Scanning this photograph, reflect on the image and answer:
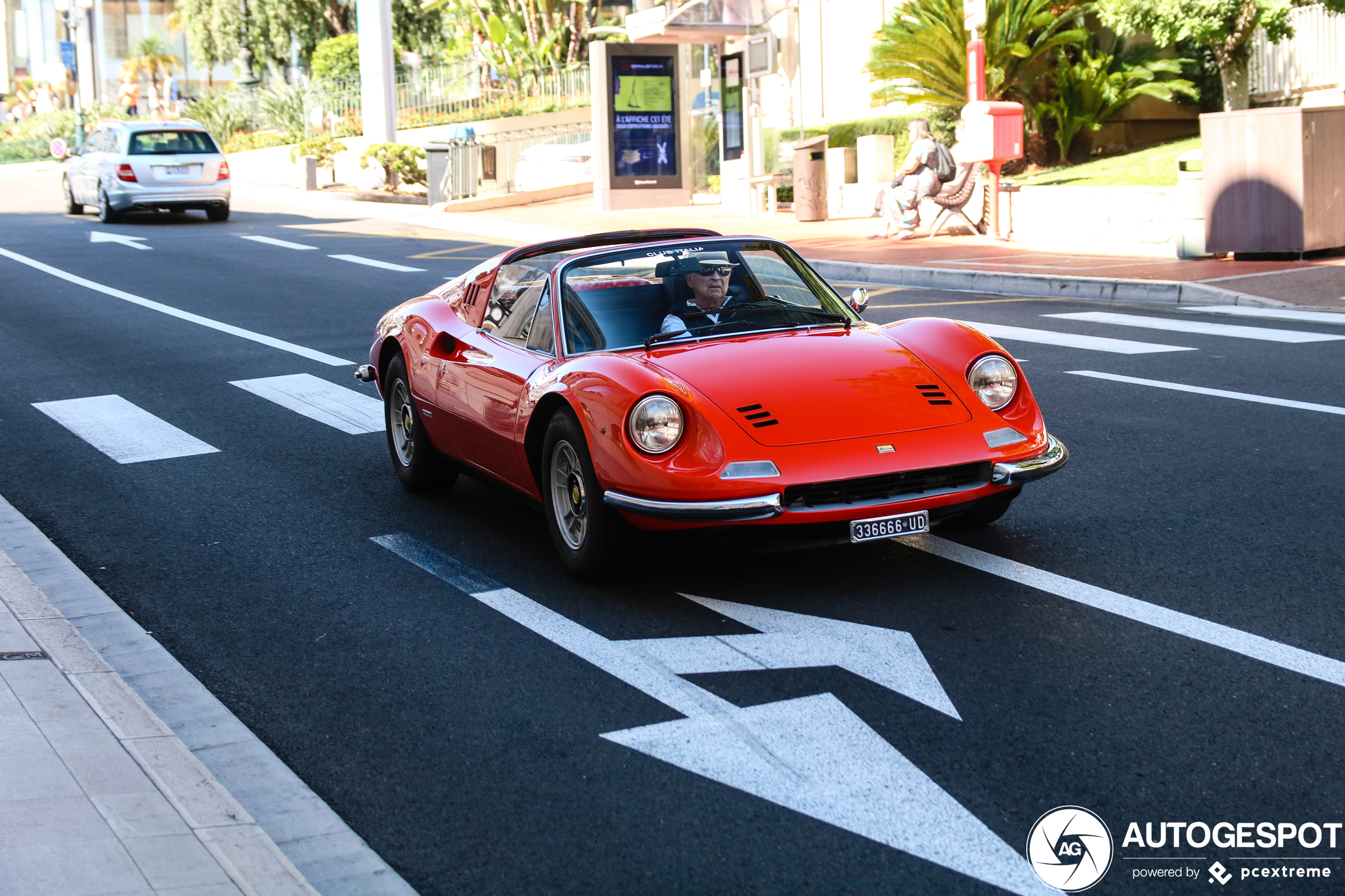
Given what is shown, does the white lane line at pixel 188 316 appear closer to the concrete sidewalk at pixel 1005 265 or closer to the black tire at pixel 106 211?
the black tire at pixel 106 211

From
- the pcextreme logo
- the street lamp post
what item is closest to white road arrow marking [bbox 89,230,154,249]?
the pcextreme logo

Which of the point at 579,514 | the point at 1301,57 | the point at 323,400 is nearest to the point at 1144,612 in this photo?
the point at 579,514

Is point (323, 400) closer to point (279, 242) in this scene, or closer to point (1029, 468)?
point (1029, 468)

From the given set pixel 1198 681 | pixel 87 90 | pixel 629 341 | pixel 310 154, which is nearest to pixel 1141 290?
pixel 629 341

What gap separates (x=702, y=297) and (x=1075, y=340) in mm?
6191

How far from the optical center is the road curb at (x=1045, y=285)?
14031 millimetres

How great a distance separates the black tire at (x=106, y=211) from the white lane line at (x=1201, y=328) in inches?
715

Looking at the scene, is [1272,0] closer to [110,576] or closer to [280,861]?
[110,576]

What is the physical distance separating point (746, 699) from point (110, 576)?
9.99 ft

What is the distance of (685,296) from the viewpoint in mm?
6344

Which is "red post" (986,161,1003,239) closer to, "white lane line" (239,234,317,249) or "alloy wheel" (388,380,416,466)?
"white lane line" (239,234,317,249)

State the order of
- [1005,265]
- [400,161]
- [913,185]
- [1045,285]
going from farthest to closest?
[400,161] < [913,185] < [1005,265] < [1045,285]

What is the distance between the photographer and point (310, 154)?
1471 inches

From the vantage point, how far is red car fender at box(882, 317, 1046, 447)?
18.7 feet
